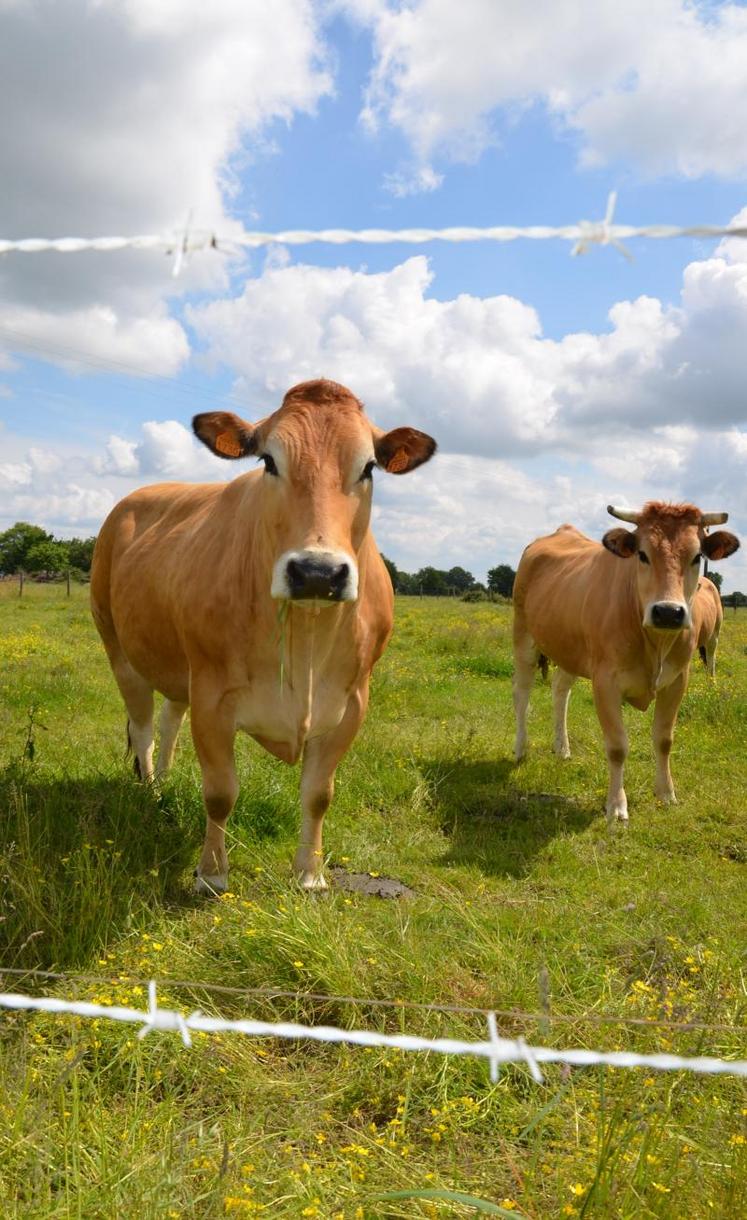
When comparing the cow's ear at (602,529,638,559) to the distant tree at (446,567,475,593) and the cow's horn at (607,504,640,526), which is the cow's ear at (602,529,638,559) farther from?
the distant tree at (446,567,475,593)

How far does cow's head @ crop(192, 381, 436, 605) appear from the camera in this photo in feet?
11.5

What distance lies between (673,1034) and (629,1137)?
3.26 ft

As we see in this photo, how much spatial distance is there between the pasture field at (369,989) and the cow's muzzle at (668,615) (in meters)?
1.43

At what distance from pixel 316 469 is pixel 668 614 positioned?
11.2 feet

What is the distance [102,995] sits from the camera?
315 centimetres

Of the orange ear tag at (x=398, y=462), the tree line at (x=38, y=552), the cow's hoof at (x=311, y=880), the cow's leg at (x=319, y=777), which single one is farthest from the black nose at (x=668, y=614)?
the tree line at (x=38, y=552)

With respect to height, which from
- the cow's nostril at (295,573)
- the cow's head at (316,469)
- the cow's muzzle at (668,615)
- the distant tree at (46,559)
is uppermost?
the distant tree at (46,559)

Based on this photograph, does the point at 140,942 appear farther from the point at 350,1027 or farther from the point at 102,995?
the point at 350,1027

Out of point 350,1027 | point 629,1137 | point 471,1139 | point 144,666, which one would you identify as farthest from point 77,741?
point 629,1137

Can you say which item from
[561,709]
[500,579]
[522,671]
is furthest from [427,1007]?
[500,579]

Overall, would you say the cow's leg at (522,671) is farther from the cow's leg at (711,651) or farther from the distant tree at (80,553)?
the distant tree at (80,553)

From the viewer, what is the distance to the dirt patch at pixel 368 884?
15.2 feet

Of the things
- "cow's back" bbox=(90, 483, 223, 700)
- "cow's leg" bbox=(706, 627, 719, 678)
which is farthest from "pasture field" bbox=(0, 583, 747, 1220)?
"cow's leg" bbox=(706, 627, 719, 678)

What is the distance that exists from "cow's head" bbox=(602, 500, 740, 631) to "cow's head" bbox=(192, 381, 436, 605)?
2774 millimetres
